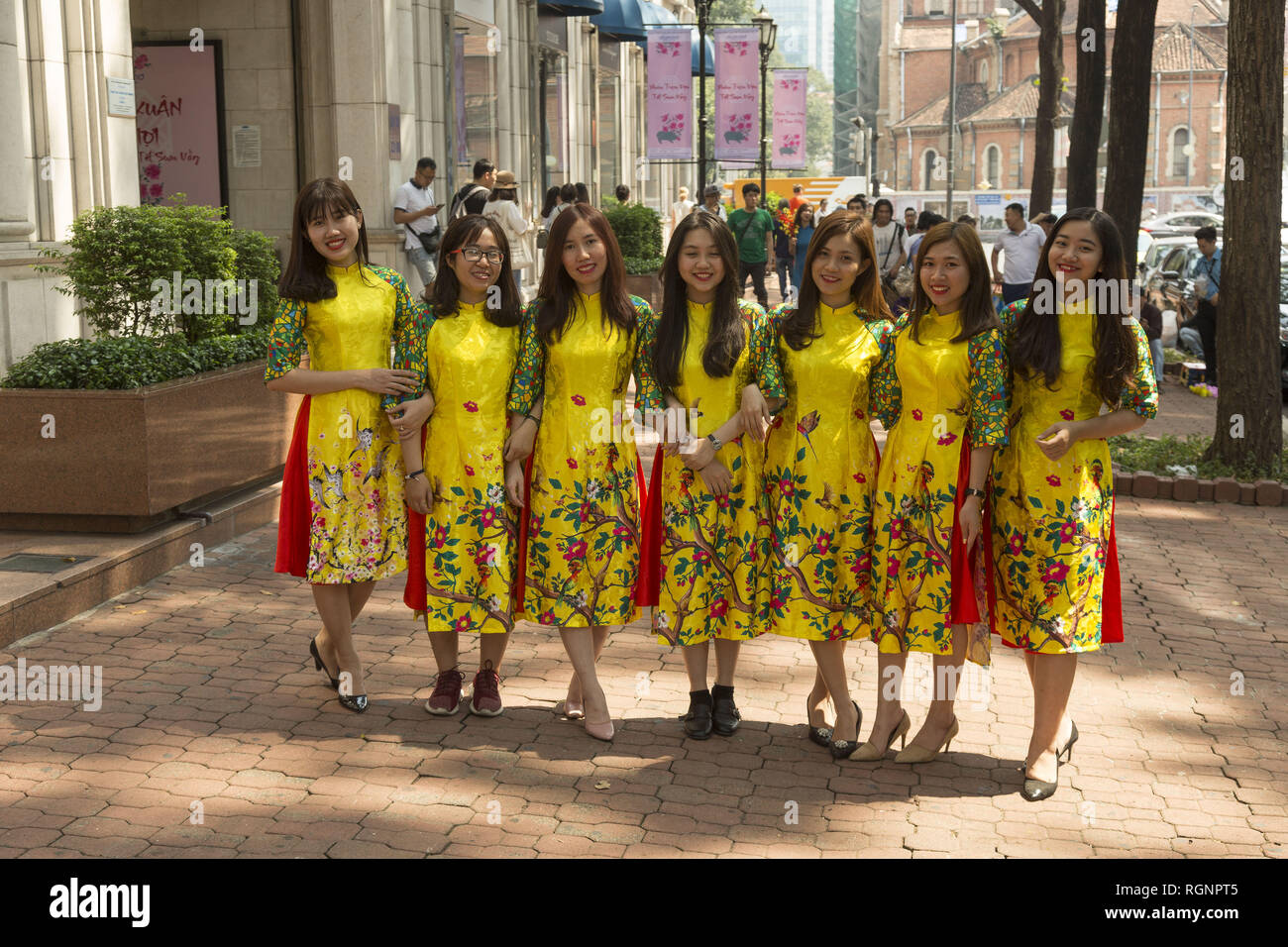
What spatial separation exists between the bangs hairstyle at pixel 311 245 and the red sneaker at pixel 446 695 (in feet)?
5.13

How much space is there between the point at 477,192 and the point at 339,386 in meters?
8.24

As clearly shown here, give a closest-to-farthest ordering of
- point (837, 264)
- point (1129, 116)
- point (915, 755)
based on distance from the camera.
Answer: point (837, 264) < point (915, 755) < point (1129, 116)

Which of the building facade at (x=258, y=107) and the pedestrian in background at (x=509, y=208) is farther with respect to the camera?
the pedestrian in background at (x=509, y=208)

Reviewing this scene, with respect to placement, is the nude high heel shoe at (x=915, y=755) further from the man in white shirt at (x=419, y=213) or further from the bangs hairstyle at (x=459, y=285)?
the man in white shirt at (x=419, y=213)

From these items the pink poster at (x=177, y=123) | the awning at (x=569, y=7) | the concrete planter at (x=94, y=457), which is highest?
the awning at (x=569, y=7)

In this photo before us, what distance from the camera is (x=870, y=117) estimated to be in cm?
11469

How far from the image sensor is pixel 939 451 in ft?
16.3

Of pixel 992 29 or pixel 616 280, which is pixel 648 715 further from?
pixel 992 29

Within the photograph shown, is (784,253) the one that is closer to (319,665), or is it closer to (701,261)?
(319,665)

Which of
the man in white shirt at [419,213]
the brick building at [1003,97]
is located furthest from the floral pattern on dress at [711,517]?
the brick building at [1003,97]

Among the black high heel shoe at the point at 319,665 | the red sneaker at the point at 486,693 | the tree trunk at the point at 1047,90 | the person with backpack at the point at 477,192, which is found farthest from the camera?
the tree trunk at the point at 1047,90

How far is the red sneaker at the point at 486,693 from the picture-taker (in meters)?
5.65

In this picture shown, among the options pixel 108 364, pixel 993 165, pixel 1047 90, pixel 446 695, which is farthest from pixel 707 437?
pixel 993 165

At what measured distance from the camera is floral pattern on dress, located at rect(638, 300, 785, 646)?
5199 millimetres
